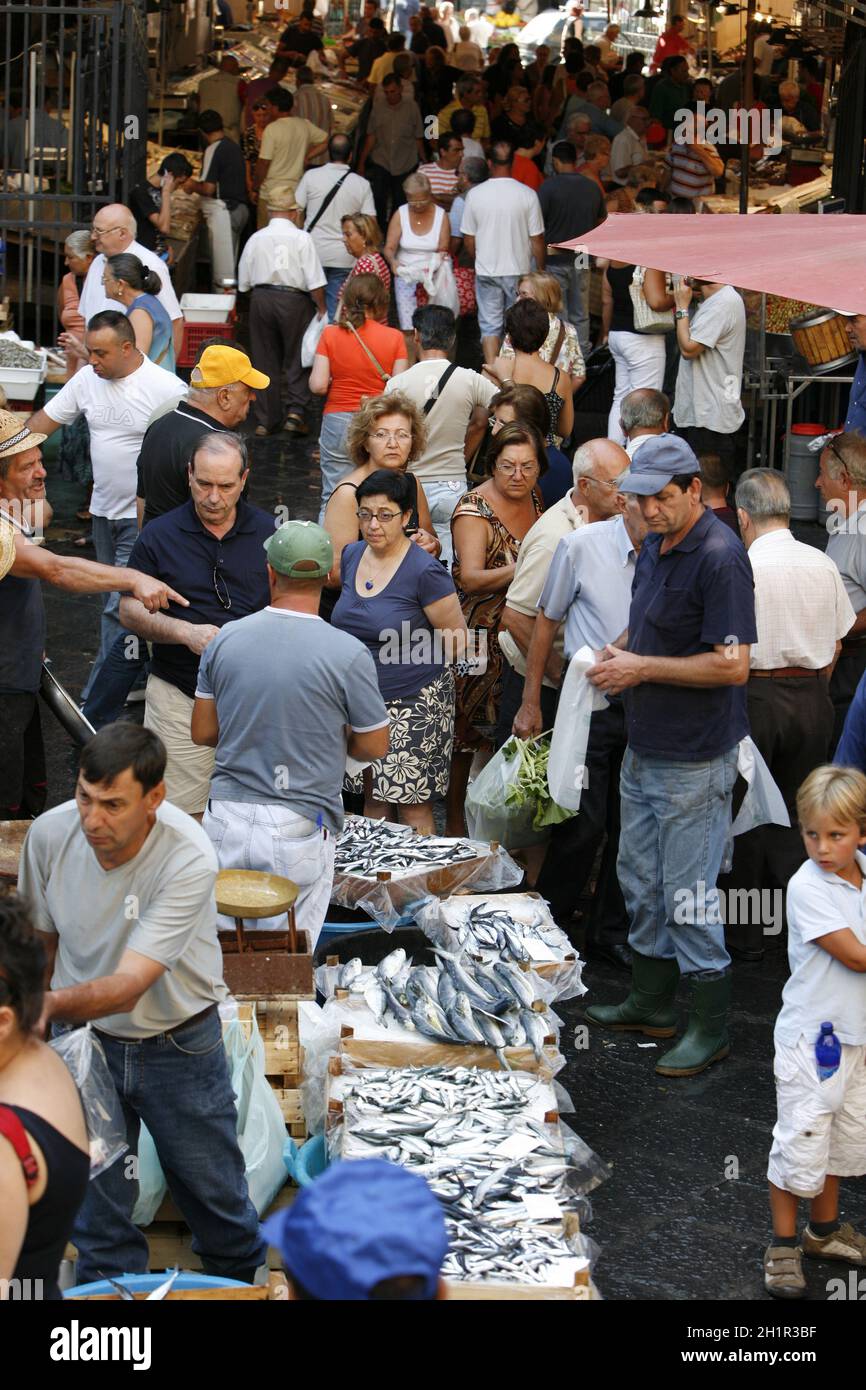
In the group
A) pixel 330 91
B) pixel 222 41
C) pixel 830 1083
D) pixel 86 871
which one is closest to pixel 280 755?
pixel 86 871

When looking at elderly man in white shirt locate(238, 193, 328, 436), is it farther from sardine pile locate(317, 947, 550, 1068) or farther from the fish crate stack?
the fish crate stack

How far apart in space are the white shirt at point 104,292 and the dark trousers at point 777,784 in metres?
4.65

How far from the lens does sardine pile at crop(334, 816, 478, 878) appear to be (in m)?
6.38

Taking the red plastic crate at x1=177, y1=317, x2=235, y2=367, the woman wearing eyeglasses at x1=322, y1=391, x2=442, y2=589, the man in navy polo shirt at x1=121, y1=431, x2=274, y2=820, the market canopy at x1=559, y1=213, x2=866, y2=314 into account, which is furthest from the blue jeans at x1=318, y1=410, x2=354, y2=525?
the man in navy polo shirt at x1=121, y1=431, x2=274, y2=820

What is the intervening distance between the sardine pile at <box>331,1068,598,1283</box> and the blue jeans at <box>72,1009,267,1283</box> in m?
0.35

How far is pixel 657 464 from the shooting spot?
5.73 meters

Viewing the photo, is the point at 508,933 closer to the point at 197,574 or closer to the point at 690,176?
the point at 197,574

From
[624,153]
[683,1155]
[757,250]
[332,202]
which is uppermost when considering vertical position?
[624,153]

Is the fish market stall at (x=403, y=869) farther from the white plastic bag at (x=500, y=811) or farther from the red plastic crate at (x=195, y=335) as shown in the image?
the red plastic crate at (x=195, y=335)

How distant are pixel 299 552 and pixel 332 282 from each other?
962 cm

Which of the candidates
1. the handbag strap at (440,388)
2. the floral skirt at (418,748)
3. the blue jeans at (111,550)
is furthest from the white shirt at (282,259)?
the floral skirt at (418,748)

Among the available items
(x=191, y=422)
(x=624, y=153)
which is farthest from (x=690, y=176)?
(x=191, y=422)

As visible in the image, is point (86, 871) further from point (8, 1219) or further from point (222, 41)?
point (222, 41)
